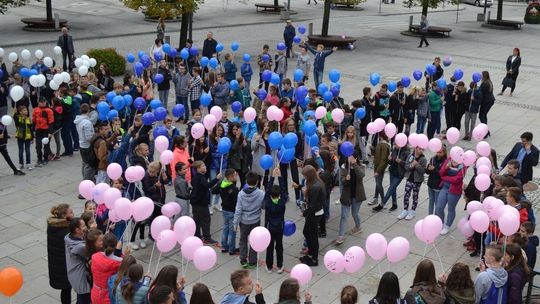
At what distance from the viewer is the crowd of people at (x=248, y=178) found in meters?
6.64

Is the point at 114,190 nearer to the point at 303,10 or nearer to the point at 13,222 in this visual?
the point at 13,222

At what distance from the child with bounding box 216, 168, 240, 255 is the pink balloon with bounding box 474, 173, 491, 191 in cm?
353

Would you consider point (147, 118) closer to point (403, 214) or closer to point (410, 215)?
point (403, 214)

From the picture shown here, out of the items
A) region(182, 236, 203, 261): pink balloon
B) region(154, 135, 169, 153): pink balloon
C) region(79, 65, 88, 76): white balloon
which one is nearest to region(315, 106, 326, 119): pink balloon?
region(154, 135, 169, 153): pink balloon

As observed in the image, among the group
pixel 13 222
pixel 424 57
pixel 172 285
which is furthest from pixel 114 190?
pixel 424 57

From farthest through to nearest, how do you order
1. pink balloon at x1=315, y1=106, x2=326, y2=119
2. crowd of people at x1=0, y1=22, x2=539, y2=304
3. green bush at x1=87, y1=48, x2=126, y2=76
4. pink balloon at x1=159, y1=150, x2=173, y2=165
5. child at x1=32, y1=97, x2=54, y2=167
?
green bush at x1=87, y1=48, x2=126, y2=76, child at x1=32, y1=97, x2=54, y2=167, pink balloon at x1=315, y1=106, x2=326, y2=119, pink balloon at x1=159, y1=150, x2=173, y2=165, crowd of people at x1=0, y1=22, x2=539, y2=304

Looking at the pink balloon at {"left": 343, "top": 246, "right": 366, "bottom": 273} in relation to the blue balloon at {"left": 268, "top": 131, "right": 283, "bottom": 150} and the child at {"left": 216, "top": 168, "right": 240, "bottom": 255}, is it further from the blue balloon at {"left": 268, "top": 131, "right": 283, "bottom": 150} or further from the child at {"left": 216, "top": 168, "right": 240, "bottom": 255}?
the blue balloon at {"left": 268, "top": 131, "right": 283, "bottom": 150}

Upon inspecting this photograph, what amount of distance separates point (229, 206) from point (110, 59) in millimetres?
13164

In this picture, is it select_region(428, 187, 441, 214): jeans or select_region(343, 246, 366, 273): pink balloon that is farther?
select_region(428, 187, 441, 214): jeans

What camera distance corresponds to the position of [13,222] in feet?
35.6

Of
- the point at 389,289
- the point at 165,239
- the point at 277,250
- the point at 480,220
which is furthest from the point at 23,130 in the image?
the point at 389,289

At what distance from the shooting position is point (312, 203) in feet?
30.2

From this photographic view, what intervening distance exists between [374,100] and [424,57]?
45.9 ft

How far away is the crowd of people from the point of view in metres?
6.64
